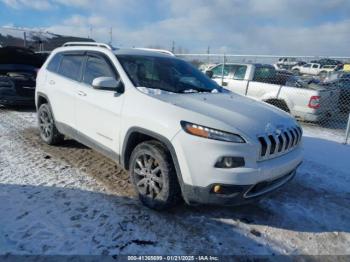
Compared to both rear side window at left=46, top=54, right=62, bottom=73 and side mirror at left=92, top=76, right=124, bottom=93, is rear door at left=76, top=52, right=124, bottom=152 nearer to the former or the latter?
side mirror at left=92, top=76, right=124, bottom=93

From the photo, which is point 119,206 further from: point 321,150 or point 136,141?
point 321,150

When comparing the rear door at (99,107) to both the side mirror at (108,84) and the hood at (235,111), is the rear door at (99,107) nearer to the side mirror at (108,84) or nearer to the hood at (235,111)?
the side mirror at (108,84)

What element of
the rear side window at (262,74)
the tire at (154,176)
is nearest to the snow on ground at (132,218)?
the tire at (154,176)

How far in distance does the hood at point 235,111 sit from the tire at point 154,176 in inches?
21.8

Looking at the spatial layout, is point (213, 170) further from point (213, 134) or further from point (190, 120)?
point (190, 120)

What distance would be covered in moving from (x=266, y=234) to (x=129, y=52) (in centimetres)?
292

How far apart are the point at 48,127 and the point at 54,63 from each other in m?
1.12

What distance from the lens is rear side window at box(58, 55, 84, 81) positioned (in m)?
4.77

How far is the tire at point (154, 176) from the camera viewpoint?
10.9ft

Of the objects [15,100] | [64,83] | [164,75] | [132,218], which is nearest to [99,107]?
[164,75]

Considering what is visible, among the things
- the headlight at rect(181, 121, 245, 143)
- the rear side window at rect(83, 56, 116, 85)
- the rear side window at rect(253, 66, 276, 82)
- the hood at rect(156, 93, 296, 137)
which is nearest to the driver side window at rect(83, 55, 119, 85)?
the rear side window at rect(83, 56, 116, 85)

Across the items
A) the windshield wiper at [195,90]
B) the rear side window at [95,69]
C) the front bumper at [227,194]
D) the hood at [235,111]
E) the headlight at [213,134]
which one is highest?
the rear side window at [95,69]

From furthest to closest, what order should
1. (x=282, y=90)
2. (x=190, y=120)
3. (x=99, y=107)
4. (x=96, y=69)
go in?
1. (x=282, y=90)
2. (x=96, y=69)
3. (x=99, y=107)
4. (x=190, y=120)

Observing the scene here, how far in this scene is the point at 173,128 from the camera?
10.3ft
